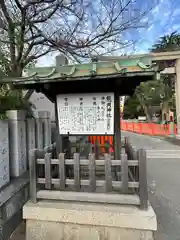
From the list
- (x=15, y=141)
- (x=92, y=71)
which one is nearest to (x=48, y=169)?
(x=15, y=141)

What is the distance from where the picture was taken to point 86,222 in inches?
117

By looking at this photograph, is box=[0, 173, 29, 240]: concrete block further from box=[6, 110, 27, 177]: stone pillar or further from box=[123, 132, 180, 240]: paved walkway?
box=[123, 132, 180, 240]: paved walkway

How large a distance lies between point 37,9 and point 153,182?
615cm

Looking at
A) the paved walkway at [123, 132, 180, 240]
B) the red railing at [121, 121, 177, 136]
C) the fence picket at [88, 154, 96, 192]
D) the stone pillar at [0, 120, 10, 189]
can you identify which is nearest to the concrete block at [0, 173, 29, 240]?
the stone pillar at [0, 120, 10, 189]

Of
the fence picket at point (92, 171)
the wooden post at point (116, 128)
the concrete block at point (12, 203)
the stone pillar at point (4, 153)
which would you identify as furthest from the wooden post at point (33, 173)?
the wooden post at point (116, 128)

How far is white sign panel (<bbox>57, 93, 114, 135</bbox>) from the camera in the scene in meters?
3.51

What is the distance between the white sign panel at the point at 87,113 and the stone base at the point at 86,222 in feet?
3.86

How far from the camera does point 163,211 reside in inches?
163

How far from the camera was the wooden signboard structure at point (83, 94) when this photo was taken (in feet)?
10.5

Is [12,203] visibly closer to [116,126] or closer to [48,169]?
[48,169]

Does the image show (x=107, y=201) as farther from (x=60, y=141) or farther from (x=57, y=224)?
(x=60, y=141)

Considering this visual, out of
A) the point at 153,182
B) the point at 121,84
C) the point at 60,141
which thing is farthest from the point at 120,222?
the point at 153,182

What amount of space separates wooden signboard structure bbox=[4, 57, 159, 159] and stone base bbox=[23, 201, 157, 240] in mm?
1110

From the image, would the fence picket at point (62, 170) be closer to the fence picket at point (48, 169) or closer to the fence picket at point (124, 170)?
the fence picket at point (48, 169)
